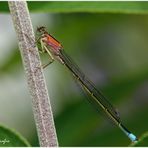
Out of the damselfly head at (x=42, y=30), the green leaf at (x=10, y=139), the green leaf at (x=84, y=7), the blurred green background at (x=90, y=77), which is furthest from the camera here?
the blurred green background at (x=90, y=77)

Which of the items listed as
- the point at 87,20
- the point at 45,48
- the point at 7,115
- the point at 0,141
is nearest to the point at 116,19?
the point at 87,20

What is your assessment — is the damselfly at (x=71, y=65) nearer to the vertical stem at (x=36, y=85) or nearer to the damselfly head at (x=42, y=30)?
the damselfly head at (x=42, y=30)

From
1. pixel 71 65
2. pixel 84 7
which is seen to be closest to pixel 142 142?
pixel 84 7

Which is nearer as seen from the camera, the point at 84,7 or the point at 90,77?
the point at 84,7

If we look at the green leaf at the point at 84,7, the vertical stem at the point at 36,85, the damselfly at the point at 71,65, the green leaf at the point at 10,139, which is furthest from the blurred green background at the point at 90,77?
the vertical stem at the point at 36,85

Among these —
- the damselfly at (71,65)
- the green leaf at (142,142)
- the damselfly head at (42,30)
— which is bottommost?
the green leaf at (142,142)

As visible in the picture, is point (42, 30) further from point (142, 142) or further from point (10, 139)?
point (142, 142)
